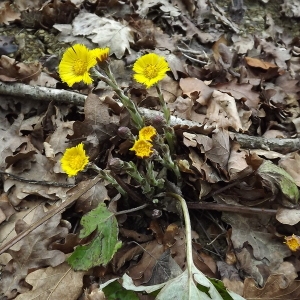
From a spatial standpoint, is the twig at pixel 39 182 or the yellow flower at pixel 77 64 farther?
the twig at pixel 39 182

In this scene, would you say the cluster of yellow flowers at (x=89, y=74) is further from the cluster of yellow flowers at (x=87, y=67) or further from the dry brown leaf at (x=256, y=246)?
the dry brown leaf at (x=256, y=246)

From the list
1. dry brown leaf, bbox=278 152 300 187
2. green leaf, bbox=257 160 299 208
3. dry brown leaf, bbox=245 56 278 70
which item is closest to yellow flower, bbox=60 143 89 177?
green leaf, bbox=257 160 299 208

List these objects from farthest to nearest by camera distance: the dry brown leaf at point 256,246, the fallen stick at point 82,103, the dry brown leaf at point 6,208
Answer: the fallen stick at point 82,103 → the dry brown leaf at point 6,208 → the dry brown leaf at point 256,246

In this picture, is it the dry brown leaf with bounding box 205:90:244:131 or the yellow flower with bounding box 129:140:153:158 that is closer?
the yellow flower with bounding box 129:140:153:158

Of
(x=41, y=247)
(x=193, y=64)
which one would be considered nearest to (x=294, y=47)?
(x=193, y=64)

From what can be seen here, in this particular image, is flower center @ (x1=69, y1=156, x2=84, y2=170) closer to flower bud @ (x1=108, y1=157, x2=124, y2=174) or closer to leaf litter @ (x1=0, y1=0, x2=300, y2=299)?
flower bud @ (x1=108, y1=157, x2=124, y2=174)

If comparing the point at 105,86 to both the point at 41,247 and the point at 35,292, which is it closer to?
the point at 41,247

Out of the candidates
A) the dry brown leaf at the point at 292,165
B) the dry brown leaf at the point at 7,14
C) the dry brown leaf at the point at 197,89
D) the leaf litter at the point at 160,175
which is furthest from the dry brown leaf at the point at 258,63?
the dry brown leaf at the point at 7,14
